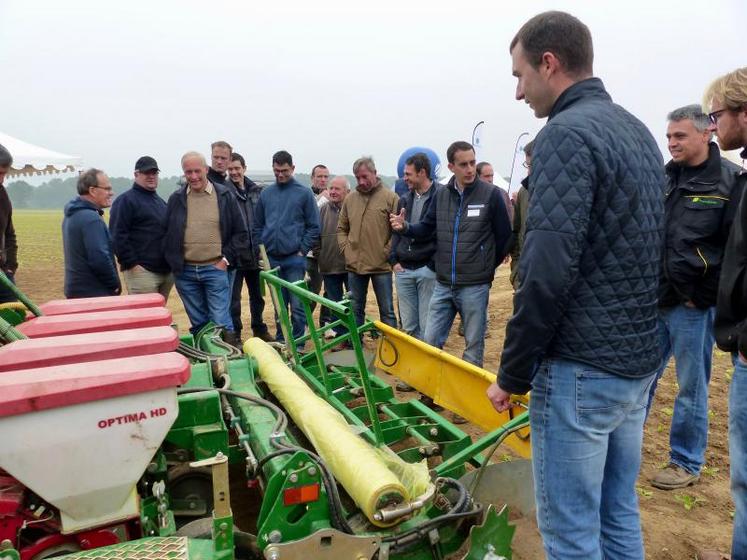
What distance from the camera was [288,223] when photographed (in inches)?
258

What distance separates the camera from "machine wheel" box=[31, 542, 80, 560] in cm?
223

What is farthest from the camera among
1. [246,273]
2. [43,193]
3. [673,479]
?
[43,193]

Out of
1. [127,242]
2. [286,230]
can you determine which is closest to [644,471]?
[286,230]

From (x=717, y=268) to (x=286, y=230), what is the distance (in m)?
4.49

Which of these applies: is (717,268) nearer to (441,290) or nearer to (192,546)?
(441,290)

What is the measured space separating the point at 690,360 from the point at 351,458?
87.5 inches

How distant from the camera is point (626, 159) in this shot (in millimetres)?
1762

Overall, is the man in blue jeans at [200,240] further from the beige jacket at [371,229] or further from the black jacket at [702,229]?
the black jacket at [702,229]

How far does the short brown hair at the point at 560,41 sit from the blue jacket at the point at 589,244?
0.08 m

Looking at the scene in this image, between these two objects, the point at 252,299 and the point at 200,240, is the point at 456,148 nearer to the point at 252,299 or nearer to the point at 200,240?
the point at 200,240

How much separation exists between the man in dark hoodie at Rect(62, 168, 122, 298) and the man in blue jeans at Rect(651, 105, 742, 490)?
182 inches

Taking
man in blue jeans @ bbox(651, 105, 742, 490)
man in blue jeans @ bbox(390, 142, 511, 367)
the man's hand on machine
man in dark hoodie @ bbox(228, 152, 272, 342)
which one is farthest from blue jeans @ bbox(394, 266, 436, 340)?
the man's hand on machine

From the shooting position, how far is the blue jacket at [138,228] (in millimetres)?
5703

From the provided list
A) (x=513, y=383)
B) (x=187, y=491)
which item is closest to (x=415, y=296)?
(x=187, y=491)
